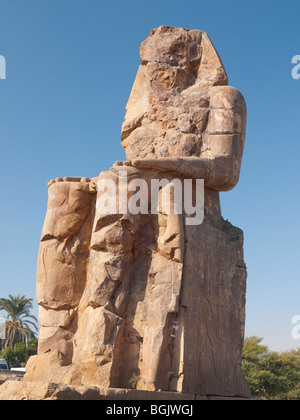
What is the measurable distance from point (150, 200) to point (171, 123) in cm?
146

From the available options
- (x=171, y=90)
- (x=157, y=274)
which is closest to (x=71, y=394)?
(x=157, y=274)

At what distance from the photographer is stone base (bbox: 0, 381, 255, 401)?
197 inches

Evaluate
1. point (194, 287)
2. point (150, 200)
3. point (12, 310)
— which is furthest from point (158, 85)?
point (12, 310)

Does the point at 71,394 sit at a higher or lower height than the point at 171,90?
lower

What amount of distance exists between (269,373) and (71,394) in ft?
48.0

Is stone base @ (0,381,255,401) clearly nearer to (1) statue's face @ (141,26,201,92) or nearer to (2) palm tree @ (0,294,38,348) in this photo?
(1) statue's face @ (141,26,201,92)

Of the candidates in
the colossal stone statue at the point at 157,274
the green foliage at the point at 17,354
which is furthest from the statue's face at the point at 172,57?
the green foliage at the point at 17,354

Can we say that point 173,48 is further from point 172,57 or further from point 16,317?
point 16,317

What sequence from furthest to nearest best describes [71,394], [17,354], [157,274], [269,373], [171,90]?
[17,354] < [269,373] < [171,90] < [157,274] < [71,394]

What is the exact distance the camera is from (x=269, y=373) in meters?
18.6

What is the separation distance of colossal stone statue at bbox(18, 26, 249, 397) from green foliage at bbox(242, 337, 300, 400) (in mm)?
11711

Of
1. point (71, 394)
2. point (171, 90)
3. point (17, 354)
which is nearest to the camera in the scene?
point (71, 394)

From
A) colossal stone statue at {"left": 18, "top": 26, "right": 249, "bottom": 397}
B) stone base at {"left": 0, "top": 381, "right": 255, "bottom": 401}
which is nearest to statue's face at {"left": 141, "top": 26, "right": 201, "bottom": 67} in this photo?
colossal stone statue at {"left": 18, "top": 26, "right": 249, "bottom": 397}
